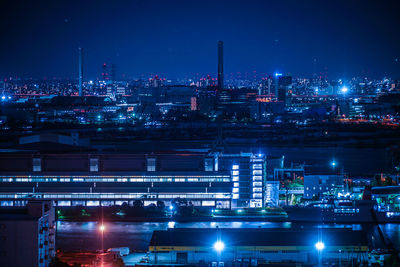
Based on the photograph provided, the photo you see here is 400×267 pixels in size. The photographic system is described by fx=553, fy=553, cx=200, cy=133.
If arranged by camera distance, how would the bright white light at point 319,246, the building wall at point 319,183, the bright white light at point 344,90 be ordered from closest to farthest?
the bright white light at point 319,246 → the building wall at point 319,183 → the bright white light at point 344,90

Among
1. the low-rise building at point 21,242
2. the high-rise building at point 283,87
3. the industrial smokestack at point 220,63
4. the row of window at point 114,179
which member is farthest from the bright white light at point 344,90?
the low-rise building at point 21,242

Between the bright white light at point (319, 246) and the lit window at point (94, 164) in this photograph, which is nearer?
the bright white light at point (319, 246)

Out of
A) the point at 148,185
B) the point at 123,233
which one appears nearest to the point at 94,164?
the point at 148,185

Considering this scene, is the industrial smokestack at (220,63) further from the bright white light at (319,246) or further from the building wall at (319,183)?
the bright white light at (319,246)

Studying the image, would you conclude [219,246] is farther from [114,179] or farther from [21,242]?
[114,179]

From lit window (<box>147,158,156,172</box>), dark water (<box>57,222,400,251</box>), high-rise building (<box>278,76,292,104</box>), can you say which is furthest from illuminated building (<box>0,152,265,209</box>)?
high-rise building (<box>278,76,292,104</box>)

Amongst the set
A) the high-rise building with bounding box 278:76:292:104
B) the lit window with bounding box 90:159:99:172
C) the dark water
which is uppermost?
the high-rise building with bounding box 278:76:292:104

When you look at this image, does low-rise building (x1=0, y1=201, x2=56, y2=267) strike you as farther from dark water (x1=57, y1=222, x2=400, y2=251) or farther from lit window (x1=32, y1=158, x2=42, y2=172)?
lit window (x1=32, y1=158, x2=42, y2=172)

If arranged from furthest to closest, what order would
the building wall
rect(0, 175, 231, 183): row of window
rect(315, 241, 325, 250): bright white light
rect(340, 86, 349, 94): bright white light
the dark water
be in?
rect(340, 86, 349, 94): bright white light < the building wall < rect(0, 175, 231, 183): row of window < the dark water < rect(315, 241, 325, 250): bright white light

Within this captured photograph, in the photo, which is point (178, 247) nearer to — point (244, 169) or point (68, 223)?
point (68, 223)
